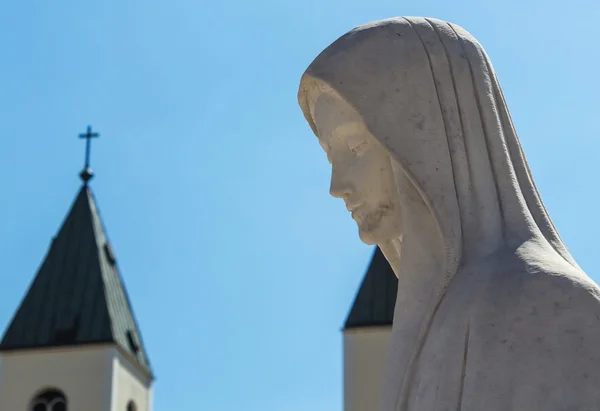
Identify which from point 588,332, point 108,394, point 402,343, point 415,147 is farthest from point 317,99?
point 108,394

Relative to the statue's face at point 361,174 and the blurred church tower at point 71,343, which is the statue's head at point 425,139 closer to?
the statue's face at point 361,174

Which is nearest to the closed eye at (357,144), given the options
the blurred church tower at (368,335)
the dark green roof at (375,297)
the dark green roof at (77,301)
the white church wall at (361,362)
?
the dark green roof at (375,297)

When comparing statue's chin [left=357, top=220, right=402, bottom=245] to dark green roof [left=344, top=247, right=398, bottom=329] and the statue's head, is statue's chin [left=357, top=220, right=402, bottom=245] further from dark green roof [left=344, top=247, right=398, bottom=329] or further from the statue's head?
dark green roof [left=344, top=247, right=398, bottom=329]

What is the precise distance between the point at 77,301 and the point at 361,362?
678 cm

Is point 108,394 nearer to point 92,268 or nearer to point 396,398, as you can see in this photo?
point 92,268

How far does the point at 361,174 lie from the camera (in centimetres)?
348

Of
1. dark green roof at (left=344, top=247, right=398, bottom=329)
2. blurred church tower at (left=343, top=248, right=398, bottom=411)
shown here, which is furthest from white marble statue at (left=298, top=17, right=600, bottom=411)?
blurred church tower at (left=343, top=248, right=398, bottom=411)

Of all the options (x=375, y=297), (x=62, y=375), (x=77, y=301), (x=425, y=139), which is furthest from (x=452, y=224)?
(x=62, y=375)

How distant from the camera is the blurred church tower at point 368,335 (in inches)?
1369

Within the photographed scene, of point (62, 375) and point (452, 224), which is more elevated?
point (62, 375)

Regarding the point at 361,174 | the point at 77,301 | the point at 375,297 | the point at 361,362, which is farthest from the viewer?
the point at 77,301

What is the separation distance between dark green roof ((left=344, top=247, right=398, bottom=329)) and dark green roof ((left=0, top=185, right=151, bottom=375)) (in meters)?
5.69

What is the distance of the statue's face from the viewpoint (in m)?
3.47

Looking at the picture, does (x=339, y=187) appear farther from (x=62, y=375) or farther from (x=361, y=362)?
(x=62, y=375)
